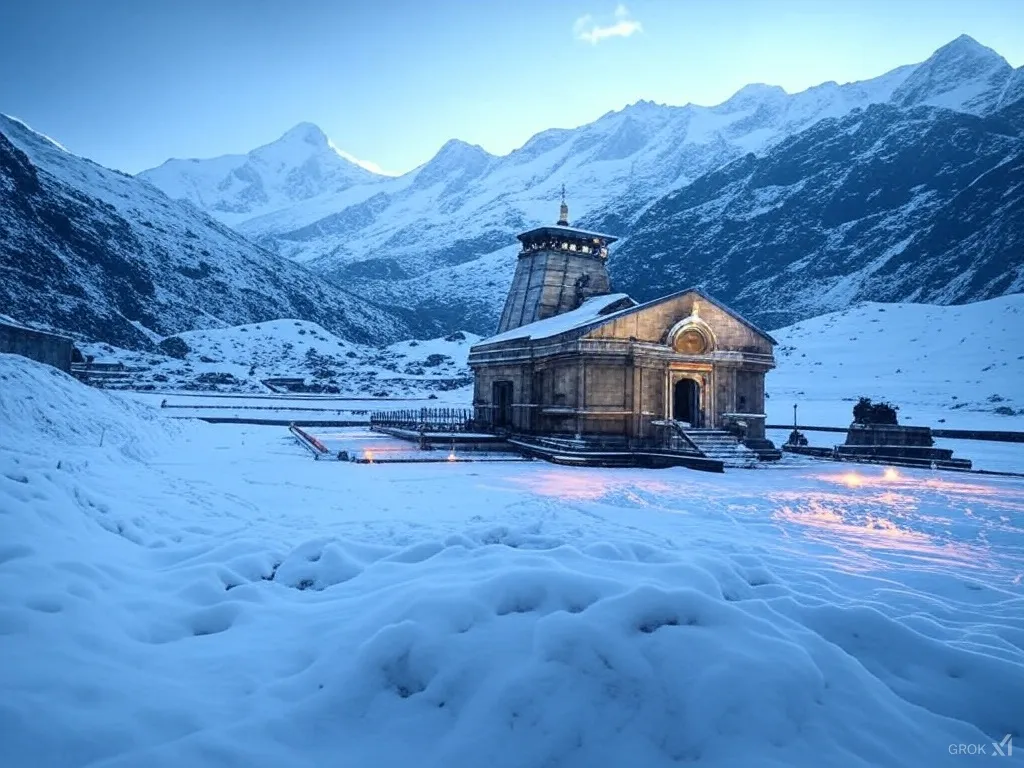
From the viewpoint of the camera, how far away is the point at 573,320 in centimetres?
2341

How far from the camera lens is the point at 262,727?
10.2ft

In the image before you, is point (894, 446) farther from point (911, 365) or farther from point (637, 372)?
point (911, 365)

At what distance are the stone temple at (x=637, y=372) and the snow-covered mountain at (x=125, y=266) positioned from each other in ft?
227

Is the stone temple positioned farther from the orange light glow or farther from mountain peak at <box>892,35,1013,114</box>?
mountain peak at <box>892,35,1013,114</box>

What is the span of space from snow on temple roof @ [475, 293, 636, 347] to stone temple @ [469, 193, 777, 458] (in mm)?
78

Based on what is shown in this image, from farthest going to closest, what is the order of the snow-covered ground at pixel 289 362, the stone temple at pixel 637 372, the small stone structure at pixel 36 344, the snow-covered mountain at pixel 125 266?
the snow-covered mountain at pixel 125 266
the snow-covered ground at pixel 289 362
the stone temple at pixel 637 372
the small stone structure at pixel 36 344

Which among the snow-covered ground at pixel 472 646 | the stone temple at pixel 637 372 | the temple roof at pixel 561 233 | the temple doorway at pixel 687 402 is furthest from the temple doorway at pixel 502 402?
the snow-covered ground at pixel 472 646

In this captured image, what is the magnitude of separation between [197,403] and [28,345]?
2344 cm

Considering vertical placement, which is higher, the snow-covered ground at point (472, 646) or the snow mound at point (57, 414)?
the snow mound at point (57, 414)

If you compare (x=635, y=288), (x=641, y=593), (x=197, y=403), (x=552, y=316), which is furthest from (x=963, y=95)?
(x=641, y=593)

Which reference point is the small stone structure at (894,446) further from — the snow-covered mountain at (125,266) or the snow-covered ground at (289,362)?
the snow-covered mountain at (125,266)

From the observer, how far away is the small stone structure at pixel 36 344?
1808cm

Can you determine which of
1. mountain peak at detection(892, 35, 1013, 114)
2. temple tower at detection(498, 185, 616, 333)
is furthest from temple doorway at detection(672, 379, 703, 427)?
mountain peak at detection(892, 35, 1013, 114)

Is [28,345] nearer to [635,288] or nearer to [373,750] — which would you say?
[373,750]
